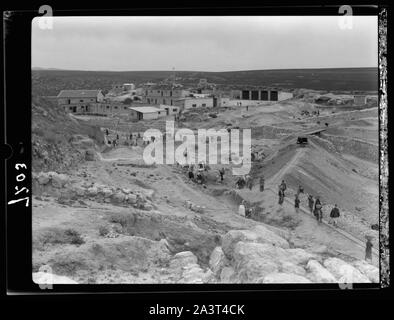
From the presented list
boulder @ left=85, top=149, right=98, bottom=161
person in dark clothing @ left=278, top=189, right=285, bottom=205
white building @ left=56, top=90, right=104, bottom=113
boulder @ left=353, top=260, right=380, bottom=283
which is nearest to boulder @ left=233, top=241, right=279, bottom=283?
person in dark clothing @ left=278, top=189, right=285, bottom=205

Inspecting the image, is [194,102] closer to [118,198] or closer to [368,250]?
[118,198]

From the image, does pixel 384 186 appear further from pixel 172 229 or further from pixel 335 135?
pixel 172 229

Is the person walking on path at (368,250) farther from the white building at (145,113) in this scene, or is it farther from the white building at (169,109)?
the white building at (145,113)

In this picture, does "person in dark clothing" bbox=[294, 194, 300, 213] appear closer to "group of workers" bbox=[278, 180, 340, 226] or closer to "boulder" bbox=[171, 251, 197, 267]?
"group of workers" bbox=[278, 180, 340, 226]

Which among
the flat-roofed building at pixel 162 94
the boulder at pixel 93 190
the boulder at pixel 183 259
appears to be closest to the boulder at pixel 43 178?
the boulder at pixel 93 190
